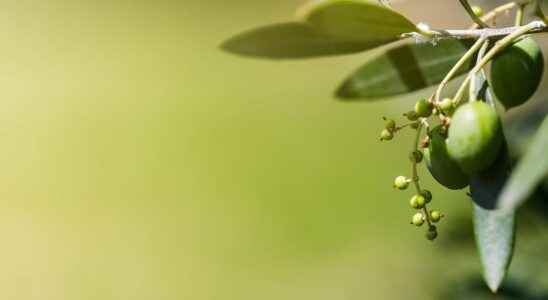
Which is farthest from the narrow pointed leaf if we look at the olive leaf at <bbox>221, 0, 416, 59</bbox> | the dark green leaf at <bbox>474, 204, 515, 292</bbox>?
the olive leaf at <bbox>221, 0, 416, 59</bbox>

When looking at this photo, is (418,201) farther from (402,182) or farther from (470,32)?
(470,32)

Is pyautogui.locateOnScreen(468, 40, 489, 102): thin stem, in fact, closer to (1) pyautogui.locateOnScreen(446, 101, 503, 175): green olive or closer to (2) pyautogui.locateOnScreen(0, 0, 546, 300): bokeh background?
(1) pyautogui.locateOnScreen(446, 101, 503, 175): green olive

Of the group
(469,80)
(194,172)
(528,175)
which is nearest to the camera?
(528,175)

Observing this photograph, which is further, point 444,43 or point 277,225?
point 277,225

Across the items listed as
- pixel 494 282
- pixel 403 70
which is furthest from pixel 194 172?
pixel 494 282

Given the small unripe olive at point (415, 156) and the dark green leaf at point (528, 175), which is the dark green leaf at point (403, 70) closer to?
the small unripe olive at point (415, 156)

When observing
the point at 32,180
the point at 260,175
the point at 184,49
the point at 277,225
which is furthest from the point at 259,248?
the point at 184,49

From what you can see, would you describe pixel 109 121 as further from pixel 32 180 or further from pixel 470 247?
pixel 470 247
